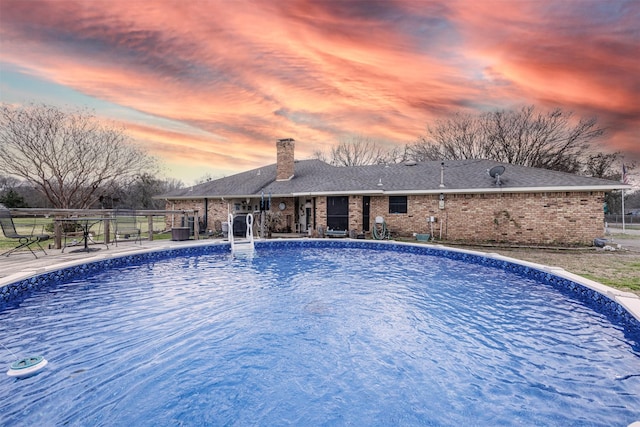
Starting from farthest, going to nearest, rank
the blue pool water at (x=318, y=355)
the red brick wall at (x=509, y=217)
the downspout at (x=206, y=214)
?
1. the downspout at (x=206, y=214)
2. the red brick wall at (x=509, y=217)
3. the blue pool water at (x=318, y=355)

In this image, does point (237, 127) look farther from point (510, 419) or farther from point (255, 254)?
point (510, 419)

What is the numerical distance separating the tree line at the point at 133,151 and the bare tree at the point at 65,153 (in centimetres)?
4

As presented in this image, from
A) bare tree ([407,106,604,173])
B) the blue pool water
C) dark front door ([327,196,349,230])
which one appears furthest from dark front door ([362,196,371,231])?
bare tree ([407,106,604,173])

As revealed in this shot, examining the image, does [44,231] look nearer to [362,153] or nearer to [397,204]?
[397,204]

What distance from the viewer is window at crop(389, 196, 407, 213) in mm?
14227

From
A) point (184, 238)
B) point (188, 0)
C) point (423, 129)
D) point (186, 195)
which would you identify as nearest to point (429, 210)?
point (184, 238)

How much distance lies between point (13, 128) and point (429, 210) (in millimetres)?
20501

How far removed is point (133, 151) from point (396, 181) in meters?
15.6

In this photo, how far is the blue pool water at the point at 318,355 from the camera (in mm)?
2666

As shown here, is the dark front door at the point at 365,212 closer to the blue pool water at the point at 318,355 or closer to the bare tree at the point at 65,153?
the blue pool water at the point at 318,355

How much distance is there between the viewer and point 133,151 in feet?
56.8

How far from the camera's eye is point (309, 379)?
3199mm

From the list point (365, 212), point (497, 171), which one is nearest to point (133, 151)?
point (365, 212)

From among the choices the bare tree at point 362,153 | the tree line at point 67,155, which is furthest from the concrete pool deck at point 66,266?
the bare tree at point 362,153
